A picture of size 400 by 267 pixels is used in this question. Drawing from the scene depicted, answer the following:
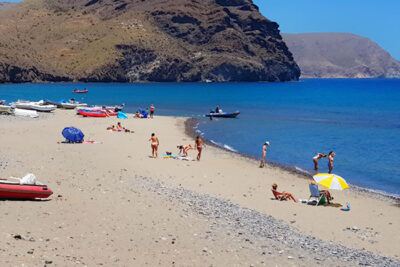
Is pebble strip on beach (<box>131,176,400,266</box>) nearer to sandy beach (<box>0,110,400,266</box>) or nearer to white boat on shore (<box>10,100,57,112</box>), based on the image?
sandy beach (<box>0,110,400,266</box>)

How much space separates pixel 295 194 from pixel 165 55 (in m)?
152

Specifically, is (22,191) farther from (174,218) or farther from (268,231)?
(268,231)

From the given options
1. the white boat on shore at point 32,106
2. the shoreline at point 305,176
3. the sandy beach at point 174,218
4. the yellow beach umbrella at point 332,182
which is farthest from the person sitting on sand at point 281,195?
the white boat on shore at point 32,106

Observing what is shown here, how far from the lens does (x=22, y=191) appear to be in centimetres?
1296

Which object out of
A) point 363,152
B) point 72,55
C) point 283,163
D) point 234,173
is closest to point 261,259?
point 234,173

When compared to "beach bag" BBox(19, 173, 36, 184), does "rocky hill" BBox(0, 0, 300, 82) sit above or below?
above

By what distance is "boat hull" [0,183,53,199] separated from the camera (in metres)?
12.8

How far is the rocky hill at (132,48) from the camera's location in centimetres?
15275

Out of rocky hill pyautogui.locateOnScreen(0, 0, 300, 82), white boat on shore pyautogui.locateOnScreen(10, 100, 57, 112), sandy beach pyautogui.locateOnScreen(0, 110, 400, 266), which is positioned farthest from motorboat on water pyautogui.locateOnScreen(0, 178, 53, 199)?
rocky hill pyautogui.locateOnScreen(0, 0, 300, 82)

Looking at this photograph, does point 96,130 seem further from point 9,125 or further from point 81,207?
point 81,207

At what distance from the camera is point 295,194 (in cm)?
1897

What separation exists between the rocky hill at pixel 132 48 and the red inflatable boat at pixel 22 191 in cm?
13261

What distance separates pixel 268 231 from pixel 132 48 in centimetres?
15616

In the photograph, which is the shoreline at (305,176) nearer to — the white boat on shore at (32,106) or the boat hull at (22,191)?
the boat hull at (22,191)
